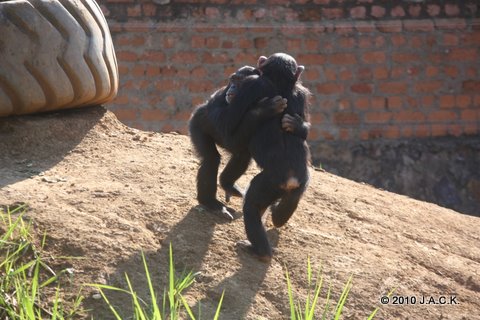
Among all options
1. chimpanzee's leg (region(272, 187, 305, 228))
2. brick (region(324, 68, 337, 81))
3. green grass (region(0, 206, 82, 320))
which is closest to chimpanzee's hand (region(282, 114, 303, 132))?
chimpanzee's leg (region(272, 187, 305, 228))

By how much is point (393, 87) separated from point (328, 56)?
0.70 meters

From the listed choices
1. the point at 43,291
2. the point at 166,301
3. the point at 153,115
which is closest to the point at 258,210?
the point at 166,301

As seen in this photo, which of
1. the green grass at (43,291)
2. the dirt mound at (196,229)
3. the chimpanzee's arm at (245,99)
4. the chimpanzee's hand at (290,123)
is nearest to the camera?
the green grass at (43,291)

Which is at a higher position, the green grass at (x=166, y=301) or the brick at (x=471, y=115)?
the green grass at (x=166, y=301)

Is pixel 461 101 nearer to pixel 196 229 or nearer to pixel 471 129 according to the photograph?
pixel 471 129

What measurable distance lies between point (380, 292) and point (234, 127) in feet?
3.76

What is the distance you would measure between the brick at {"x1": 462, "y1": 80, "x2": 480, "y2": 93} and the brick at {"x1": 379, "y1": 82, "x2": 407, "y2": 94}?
23.0 inches

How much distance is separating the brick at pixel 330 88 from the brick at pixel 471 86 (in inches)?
47.4

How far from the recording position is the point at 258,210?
15.1 ft

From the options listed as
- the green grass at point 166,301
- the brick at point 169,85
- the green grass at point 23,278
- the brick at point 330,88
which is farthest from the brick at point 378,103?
the green grass at point 23,278

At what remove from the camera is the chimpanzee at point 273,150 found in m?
4.55

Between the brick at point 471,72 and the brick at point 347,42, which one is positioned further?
the brick at point 471,72

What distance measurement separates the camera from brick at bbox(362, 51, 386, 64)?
8.53 meters

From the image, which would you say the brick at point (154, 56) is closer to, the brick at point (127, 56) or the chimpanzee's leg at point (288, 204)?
the brick at point (127, 56)
